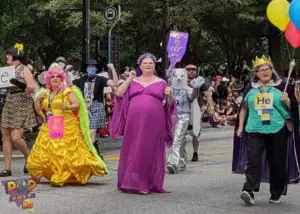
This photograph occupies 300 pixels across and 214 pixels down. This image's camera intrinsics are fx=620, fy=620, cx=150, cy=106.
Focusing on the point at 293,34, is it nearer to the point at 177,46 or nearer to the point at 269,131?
the point at 269,131

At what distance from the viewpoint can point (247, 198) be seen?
692 centimetres

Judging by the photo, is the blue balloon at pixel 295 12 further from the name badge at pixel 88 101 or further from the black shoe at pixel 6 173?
the name badge at pixel 88 101

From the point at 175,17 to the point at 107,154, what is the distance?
34.6 ft

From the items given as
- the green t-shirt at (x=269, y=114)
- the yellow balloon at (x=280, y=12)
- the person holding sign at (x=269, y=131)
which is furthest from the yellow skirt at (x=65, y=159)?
the yellow balloon at (x=280, y=12)

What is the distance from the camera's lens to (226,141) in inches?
642

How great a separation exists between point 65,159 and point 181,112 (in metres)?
2.76

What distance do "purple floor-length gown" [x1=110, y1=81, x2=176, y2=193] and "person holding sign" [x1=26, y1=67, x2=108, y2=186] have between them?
2.01 feet

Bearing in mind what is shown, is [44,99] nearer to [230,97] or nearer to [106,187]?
[106,187]

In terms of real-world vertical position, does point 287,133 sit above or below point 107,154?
above

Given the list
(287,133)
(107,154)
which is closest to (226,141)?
(107,154)

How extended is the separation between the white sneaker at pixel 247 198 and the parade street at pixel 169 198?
0.23ft

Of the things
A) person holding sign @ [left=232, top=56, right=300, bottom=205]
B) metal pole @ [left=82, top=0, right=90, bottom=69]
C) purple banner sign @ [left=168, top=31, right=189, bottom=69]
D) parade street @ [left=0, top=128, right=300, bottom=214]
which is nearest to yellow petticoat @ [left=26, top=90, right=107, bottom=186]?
parade street @ [left=0, top=128, right=300, bottom=214]

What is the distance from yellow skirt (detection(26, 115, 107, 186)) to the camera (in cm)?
823

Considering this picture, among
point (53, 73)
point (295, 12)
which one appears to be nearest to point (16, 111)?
point (53, 73)
